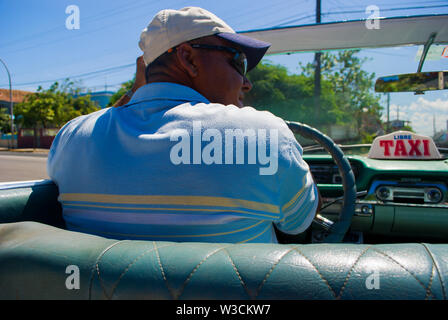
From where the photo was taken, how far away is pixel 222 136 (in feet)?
3.51

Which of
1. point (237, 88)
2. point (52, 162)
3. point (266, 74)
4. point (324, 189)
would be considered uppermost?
point (266, 74)

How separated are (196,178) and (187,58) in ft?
2.11

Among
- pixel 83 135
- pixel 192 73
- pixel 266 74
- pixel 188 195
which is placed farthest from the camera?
pixel 266 74

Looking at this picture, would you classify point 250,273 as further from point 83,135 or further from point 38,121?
point 38,121

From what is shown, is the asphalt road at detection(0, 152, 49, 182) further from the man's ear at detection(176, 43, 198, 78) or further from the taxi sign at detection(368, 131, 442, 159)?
the man's ear at detection(176, 43, 198, 78)

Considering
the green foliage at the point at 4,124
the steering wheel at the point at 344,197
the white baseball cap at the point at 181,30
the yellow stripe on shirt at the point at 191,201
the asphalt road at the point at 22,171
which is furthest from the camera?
the green foliage at the point at 4,124

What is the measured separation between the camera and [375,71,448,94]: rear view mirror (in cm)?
255

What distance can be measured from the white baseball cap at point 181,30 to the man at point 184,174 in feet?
0.78

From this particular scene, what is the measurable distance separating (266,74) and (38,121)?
Answer: 988 inches

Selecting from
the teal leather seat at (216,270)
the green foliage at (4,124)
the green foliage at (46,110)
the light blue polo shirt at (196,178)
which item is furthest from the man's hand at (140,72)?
the green foliage at (4,124)

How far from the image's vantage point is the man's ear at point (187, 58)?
1.42 metres

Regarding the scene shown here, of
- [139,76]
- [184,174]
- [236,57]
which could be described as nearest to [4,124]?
[139,76]

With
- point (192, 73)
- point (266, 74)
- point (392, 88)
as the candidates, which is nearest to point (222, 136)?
point (192, 73)

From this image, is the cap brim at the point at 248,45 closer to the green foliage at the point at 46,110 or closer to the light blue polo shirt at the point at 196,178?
the light blue polo shirt at the point at 196,178
